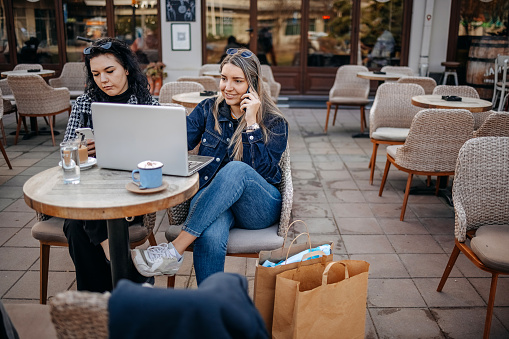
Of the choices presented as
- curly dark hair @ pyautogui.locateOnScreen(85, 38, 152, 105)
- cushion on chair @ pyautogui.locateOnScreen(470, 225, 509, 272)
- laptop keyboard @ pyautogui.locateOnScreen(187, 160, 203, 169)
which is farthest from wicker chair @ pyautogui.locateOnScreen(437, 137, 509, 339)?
curly dark hair @ pyautogui.locateOnScreen(85, 38, 152, 105)

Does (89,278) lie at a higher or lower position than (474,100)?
lower

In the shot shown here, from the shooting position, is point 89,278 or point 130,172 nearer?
point 130,172

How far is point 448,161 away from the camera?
341 cm

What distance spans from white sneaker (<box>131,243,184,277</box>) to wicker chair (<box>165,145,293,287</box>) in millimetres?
150

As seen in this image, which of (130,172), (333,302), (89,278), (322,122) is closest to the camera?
(333,302)

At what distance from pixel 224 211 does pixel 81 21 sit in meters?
8.14

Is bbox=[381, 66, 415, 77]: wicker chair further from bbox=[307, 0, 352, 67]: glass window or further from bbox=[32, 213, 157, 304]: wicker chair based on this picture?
bbox=[32, 213, 157, 304]: wicker chair

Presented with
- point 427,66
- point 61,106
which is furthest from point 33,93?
point 427,66

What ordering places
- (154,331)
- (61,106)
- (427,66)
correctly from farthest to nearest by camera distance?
1. (427,66)
2. (61,106)
3. (154,331)

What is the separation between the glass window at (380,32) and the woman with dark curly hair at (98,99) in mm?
7045

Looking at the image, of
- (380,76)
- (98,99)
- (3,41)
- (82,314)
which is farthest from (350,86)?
(3,41)

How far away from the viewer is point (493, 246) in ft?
6.77

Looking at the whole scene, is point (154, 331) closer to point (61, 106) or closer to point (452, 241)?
point (452, 241)

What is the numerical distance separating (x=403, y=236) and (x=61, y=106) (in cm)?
448
